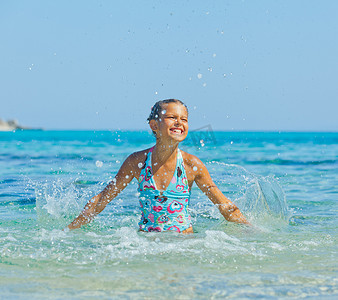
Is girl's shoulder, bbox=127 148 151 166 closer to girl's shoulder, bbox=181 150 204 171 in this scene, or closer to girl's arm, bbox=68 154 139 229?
girl's arm, bbox=68 154 139 229

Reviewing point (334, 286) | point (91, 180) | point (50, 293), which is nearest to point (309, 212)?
point (334, 286)

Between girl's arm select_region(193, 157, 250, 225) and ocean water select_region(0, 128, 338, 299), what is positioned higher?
girl's arm select_region(193, 157, 250, 225)

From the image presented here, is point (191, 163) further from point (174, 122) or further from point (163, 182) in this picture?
point (174, 122)

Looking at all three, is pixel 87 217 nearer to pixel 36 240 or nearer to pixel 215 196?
pixel 36 240

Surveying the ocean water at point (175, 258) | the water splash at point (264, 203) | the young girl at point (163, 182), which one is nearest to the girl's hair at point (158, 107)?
the young girl at point (163, 182)

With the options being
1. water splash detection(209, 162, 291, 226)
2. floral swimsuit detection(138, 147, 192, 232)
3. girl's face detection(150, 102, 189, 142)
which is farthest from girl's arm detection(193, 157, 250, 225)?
→ water splash detection(209, 162, 291, 226)

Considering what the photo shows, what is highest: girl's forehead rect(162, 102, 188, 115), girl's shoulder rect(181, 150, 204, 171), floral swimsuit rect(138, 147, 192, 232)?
girl's forehead rect(162, 102, 188, 115)

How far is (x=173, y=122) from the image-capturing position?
13.2 feet

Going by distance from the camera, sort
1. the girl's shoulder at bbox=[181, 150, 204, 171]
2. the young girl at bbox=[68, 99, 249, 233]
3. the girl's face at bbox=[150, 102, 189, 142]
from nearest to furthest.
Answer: the girl's face at bbox=[150, 102, 189, 142], the young girl at bbox=[68, 99, 249, 233], the girl's shoulder at bbox=[181, 150, 204, 171]

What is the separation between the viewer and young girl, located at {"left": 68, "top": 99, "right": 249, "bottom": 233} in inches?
162

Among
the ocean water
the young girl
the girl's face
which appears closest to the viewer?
the ocean water

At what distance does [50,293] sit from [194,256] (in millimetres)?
1150

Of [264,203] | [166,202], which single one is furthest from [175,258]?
[264,203]

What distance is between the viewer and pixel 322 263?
3.28 m
